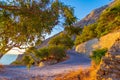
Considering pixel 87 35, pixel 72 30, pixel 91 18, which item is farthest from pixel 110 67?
pixel 91 18

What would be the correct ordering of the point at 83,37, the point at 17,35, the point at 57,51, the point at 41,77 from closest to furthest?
the point at 17,35 → the point at 41,77 → the point at 57,51 → the point at 83,37

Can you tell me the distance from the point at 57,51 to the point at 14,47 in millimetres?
17020

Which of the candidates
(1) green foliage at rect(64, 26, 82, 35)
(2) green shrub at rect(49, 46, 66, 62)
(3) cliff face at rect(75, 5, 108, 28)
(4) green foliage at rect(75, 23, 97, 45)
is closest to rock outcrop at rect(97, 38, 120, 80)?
(1) green foliage at rect(64, 26, 82, 35)

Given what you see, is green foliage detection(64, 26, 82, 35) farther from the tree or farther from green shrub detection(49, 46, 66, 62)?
green shrub detection(49, 46, 66, 62)

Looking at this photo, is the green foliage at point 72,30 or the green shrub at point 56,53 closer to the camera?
the green foliage at point 72,30

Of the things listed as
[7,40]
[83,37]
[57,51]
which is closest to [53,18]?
[7,40]

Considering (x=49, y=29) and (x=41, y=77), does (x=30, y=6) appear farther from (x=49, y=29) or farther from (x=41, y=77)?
(x=41, y=77)

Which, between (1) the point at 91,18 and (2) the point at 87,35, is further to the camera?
(1) the point at 91,18

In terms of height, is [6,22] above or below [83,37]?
below

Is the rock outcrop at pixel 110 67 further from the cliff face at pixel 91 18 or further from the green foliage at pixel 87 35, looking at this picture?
the cliff face at pixel 91 18

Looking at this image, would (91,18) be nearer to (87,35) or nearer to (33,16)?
(87,35)

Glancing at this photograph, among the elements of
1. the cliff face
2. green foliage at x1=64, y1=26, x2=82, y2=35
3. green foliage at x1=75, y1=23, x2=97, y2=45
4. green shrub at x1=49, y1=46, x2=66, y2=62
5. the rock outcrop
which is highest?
the cliff face

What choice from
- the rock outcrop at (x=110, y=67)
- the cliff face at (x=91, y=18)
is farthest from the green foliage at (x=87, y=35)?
the cliff face at (x=91, y=18)

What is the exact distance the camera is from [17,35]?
8523mm
